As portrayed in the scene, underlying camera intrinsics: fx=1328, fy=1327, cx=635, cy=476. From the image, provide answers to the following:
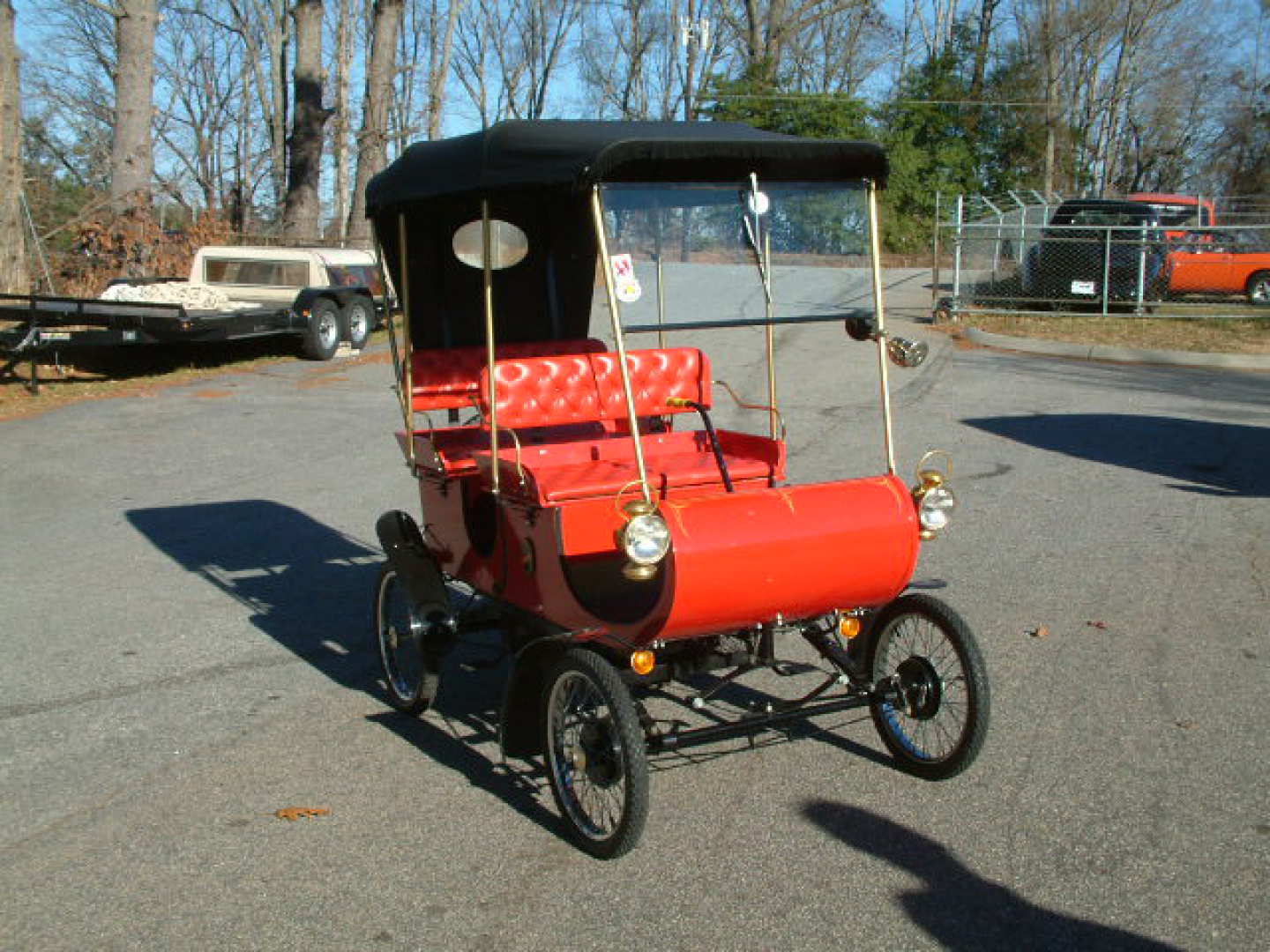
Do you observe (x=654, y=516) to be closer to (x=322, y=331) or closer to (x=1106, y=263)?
(x=322, y=331)

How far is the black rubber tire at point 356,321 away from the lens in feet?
65.6

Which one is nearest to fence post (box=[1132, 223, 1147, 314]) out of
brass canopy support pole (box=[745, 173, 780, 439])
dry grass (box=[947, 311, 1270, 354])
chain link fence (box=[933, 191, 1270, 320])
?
chain link fence (box=[933, 191, 1270, 320])

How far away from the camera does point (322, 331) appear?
1923cm

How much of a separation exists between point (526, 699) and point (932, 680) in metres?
1.48

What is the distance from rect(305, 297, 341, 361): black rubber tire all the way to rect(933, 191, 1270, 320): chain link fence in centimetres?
978

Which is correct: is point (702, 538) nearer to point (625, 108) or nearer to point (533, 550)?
point (533, 550)

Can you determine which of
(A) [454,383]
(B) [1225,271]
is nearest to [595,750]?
(A) [454,383]

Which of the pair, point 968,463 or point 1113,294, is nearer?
point 968,463

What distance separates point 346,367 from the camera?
18703mm

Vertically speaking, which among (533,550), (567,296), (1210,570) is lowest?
(1210,570)

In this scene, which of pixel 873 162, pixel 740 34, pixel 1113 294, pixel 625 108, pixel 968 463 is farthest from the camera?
pixel 625 108

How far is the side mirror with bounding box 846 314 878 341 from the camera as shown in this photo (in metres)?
5.31

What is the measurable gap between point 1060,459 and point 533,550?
7598 mm

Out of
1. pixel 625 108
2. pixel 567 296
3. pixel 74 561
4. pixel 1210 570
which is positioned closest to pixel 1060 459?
pixel 1210 570
